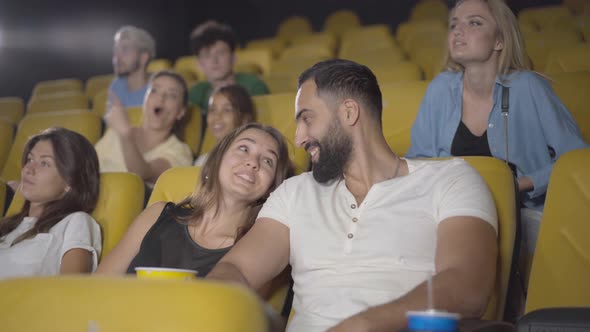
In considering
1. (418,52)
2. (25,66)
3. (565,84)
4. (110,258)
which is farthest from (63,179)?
(25,66)

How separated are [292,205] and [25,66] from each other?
4.38 meters

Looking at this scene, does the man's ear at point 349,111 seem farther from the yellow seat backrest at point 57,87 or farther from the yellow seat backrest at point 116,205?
the yellow seat backrest at point 57,87

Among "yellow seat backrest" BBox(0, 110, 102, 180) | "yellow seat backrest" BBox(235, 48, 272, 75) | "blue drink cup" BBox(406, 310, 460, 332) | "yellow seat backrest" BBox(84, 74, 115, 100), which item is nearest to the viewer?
"blue drink cup" BBox(406, 310, 460, 332)

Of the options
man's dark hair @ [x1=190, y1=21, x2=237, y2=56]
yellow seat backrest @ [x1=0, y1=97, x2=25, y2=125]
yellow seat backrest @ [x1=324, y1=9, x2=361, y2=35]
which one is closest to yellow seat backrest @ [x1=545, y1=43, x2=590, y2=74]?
man's dark hair @ [x1=190, y1=21, x2=237, y2=56]

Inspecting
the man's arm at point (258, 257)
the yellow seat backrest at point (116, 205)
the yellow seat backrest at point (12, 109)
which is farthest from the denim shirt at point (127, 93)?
the man's arm at point (258, 257)

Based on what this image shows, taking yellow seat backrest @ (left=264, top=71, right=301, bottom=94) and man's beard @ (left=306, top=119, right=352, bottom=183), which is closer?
man's beard @ (left=306, top=119, right=352, bottom=183)

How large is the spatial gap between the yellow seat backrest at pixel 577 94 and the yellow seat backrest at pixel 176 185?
3.58ft

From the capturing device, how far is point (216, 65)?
3.36 metres

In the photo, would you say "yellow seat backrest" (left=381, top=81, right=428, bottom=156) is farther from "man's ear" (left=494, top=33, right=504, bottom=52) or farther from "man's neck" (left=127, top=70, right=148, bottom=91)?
"man's neck" (left=127, top=70, right=148, bottom=91)

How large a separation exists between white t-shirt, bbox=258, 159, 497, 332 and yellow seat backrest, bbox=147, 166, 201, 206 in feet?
1.52

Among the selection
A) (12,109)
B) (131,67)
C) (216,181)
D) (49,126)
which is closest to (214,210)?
(216,181)

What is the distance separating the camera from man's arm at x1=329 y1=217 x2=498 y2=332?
3.98 ft

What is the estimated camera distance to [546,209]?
147 cm

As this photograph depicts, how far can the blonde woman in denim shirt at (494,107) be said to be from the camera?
6.41 ft
